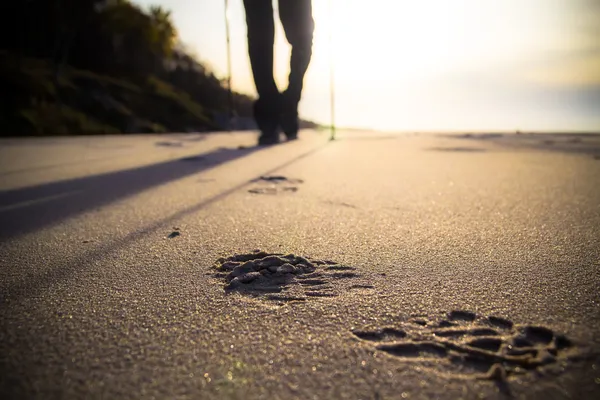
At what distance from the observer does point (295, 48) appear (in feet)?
16.8

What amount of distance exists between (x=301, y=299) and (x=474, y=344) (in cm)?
26

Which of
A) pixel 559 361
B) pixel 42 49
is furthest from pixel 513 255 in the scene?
pixel 42 49

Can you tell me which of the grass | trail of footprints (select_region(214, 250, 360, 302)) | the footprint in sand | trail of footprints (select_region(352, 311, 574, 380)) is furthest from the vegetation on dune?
trail of footprints (select_region(352, 311, 574, 380))

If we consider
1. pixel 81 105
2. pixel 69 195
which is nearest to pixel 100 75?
pixel 81 105

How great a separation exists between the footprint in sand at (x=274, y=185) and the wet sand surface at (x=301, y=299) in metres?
0.25

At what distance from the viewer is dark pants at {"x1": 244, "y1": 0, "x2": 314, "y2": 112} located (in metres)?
4.43

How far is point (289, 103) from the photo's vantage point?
5.44 metres

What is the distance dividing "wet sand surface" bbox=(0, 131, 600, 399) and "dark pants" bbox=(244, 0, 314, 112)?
365 cm

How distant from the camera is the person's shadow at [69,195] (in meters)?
1.17

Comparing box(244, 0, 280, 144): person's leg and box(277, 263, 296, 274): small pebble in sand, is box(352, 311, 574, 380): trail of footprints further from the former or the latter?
box(244, 0, 280, 144): person's leg

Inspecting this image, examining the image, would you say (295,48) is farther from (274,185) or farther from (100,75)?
(100,75)

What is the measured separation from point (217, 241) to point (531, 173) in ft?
6.15

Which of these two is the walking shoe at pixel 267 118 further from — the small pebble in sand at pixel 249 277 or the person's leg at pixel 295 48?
the small pebble in sand at pixel 249 277

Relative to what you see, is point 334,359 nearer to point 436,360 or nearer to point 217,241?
point 436,360
